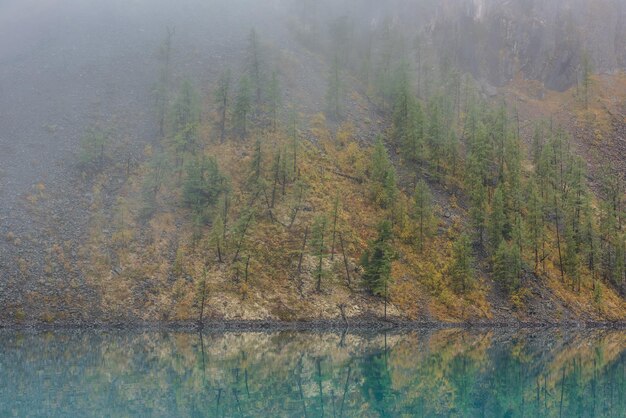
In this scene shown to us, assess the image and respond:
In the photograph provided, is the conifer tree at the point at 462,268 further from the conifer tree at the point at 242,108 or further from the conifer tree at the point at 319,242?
the conifer tree at the point at 242,108

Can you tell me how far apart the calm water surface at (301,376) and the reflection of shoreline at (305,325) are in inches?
122

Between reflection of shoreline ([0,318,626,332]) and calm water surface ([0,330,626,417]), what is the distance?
10.2ft

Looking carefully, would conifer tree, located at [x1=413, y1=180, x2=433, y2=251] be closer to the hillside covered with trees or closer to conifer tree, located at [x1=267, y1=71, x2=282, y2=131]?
the hillside covered with trees

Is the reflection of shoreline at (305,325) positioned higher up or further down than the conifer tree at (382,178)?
further down

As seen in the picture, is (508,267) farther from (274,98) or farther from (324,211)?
(274,98)

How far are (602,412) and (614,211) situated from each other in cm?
7700

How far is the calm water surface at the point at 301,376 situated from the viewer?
102ft

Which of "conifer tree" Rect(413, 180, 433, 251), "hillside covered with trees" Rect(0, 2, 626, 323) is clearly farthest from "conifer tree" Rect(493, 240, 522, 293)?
"conifer tree" Rect(413, 180, 433, 251)

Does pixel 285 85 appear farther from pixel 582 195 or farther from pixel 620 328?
pixel 620 328

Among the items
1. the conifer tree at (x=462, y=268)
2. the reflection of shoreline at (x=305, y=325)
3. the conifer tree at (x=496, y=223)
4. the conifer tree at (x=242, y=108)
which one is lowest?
the reflection of shoreline at (x=305, y=325)

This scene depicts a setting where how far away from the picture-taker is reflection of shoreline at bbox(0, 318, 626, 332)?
62.2m

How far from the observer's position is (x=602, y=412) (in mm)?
31844

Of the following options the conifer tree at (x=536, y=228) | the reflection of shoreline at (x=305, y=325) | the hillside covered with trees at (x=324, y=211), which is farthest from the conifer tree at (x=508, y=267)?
the conifer tree at (x=536, y=228)

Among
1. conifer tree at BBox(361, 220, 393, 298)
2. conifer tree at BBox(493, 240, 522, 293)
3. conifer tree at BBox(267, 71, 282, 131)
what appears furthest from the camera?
conifer tree at BBox(267, 71, 282, 131)
